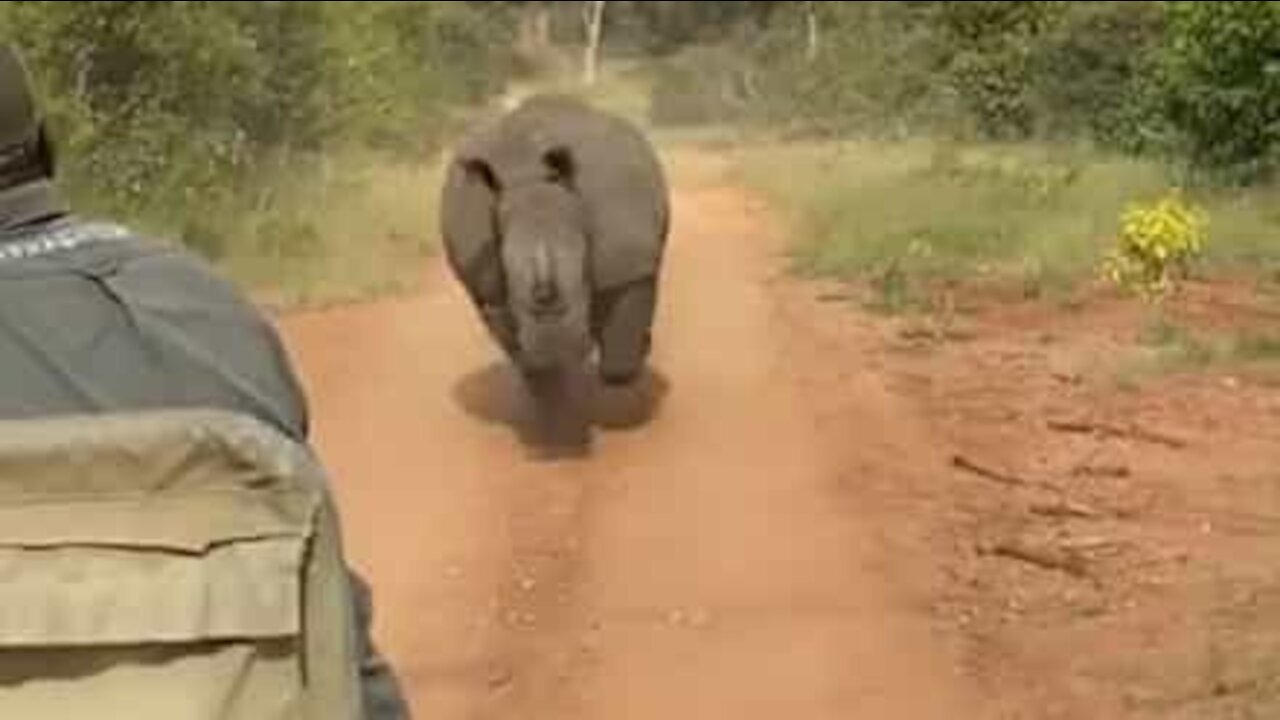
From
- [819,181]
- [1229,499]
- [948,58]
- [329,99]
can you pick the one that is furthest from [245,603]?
[948,58]

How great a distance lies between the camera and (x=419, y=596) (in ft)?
27.4

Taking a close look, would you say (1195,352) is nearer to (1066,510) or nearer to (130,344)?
(1066,510)

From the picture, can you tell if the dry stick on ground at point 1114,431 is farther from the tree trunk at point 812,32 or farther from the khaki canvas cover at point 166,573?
the tree trunk at point 812,32

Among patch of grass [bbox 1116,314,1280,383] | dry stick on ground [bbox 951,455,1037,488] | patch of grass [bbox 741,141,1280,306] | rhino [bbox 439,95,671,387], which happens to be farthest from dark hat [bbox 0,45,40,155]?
patch of grass [bbox 741,141,1280,306]

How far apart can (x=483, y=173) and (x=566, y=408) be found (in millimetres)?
1048

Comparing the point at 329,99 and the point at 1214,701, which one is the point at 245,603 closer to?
the point at 1214,701

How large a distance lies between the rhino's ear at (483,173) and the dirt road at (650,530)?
3.37 ft

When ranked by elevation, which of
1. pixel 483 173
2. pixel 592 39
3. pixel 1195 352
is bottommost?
pixel 592 39

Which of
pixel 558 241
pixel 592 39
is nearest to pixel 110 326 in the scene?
pixel 558 241

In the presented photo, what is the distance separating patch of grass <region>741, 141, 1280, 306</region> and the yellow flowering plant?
496 millimetres

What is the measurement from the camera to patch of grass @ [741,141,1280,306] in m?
14.8

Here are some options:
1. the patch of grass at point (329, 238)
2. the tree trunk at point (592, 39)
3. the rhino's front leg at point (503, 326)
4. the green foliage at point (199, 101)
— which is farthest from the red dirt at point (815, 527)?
the tree trunk at point (592, 39)

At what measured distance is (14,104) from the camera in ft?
9.29

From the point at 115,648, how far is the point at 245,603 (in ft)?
0.49
